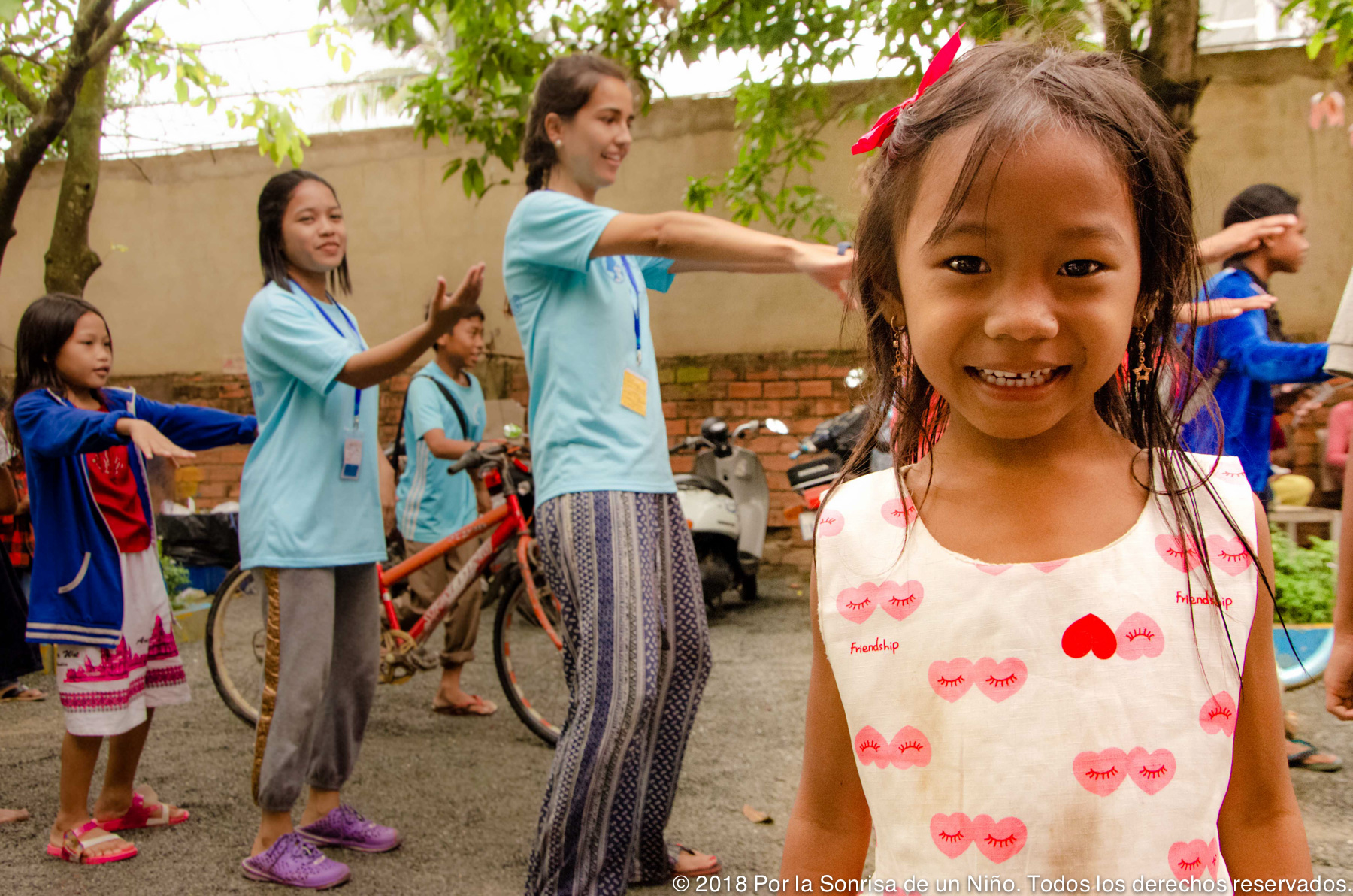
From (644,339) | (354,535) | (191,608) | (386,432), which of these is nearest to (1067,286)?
(644,339)

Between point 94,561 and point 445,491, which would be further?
point 445,491

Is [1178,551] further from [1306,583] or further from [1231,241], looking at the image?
[1306,583]

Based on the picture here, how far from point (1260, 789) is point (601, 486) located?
1.52m

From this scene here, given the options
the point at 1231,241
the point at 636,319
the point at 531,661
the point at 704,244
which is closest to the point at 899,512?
the point at 704,244

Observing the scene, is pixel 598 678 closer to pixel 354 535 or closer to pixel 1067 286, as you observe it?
pixel 354 535

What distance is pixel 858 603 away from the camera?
1.05 meters

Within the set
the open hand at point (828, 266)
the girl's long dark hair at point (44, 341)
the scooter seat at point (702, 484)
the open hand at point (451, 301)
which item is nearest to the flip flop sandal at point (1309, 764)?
the open hand at point (828, 266)

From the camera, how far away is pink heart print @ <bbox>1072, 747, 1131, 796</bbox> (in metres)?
0.94

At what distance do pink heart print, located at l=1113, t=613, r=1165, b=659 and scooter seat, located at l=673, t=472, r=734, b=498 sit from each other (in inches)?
207

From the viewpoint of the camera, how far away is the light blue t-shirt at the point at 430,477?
4789 mm

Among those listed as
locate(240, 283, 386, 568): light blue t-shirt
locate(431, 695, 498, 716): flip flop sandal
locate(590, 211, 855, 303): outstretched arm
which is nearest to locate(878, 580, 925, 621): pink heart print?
locate(590, 211, 855, 303): outstretched arm

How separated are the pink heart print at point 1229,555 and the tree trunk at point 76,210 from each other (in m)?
5.52

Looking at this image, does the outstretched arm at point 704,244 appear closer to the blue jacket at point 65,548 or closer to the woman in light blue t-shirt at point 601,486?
the woman in light blue t-shirt at point 601,486

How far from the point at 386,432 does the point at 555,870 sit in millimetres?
6872
